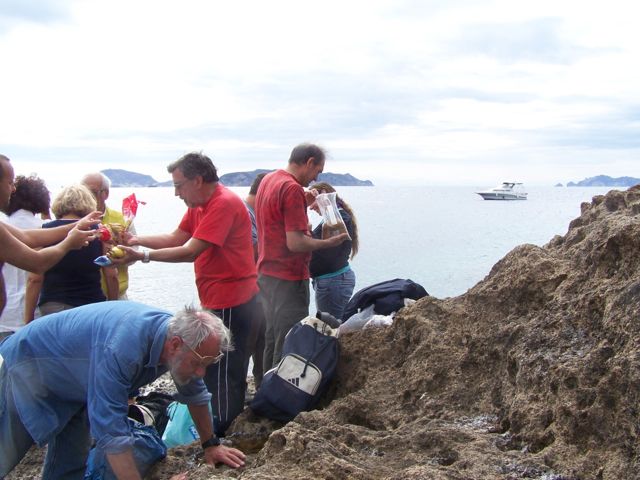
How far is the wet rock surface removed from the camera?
2912mm

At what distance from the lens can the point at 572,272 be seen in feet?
12.6

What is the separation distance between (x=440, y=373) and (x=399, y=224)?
2933cm

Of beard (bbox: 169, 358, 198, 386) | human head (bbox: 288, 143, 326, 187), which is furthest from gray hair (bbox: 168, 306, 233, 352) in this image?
human head (bbox: 288, 143, 326, 187)

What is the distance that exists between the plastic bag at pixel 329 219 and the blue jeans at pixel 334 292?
76cm

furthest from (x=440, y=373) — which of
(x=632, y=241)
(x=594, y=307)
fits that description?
(x=632, y=241)

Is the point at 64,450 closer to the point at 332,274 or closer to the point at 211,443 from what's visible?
the point at 211,443

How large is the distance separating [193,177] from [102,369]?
1976mm

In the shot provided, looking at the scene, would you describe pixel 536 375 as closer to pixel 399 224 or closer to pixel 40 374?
pixel 40 374

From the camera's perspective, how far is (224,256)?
503cm

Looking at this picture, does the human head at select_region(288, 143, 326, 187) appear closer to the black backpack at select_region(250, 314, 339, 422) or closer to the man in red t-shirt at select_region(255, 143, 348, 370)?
the man in red t-shirt at select_region(255, 143, 348, 370)

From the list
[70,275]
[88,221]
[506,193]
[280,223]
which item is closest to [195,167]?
[88,221]

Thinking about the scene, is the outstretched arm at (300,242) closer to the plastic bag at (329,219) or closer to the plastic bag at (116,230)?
the plastic bag at (329,219)

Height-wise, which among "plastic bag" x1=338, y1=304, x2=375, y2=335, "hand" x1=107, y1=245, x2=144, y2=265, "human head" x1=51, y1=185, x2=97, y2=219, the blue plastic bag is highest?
"human head" x1=51, y1=185, x2=97, y2=219

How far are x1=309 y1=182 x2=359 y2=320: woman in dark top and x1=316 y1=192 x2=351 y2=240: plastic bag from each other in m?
0.49
